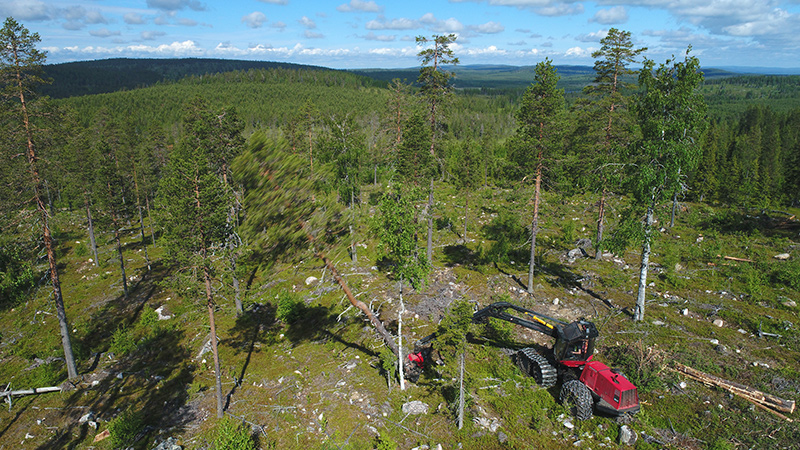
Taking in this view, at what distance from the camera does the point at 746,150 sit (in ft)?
246

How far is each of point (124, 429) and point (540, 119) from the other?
26.5m

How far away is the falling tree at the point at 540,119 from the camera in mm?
24000

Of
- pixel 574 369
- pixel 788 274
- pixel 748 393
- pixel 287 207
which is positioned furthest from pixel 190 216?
pixel 788 274

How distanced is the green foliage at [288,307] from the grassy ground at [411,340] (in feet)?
0.33

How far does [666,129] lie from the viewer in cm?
1952

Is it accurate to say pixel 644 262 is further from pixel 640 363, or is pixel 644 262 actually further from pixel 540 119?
pixel 540 119

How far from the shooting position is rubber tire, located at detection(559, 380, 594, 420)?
1570cm

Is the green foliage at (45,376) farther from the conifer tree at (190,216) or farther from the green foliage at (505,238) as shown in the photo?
the green foliage at (505,238)

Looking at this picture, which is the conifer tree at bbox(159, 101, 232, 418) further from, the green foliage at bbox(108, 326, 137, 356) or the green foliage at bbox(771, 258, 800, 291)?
the green foliage at bbox(771, 258, 800, 291)

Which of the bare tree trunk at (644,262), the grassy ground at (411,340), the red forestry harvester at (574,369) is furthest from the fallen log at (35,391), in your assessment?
the bare tree trunk at (644,262)

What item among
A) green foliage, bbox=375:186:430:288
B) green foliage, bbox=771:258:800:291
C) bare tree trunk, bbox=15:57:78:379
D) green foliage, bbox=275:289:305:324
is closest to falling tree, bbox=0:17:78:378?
bare tree trunk, bbox=15:57:78:379

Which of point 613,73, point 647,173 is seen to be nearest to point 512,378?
point 647,173

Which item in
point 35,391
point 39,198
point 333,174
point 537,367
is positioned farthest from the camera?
point 35,391

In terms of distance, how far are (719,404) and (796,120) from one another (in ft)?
386
